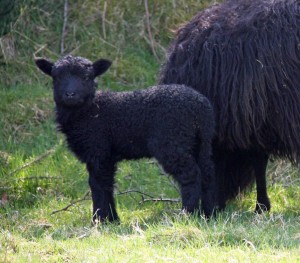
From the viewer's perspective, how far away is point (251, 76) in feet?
26.9

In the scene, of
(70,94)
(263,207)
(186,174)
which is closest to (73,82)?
(70,94)

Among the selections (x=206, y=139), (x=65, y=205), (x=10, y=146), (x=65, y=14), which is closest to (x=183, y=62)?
(x=206, y=139)

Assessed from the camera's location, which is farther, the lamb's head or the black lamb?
the lamb's head

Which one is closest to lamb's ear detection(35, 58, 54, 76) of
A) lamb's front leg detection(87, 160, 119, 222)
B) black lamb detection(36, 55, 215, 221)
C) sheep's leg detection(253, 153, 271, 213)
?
black lamb detection(36, 55, 215, 221)

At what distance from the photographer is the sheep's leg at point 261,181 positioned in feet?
28.2

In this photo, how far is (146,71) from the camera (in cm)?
1178

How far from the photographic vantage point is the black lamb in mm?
7652

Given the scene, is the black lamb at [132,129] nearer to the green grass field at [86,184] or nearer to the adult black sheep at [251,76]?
the green grass field at [86,184]

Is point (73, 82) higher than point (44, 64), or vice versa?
point (44, 64)

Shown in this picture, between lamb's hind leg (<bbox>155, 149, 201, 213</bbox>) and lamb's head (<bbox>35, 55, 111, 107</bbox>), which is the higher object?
lamb's head (<bbox>35, 55, 111, 107</bbox>)

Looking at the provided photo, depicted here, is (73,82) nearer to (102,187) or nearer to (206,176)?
(102,187)

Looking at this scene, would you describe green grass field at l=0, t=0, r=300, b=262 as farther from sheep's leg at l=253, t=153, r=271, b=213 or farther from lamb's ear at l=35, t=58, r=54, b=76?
lamb's ear at l=35, t=58, r=54, b=76

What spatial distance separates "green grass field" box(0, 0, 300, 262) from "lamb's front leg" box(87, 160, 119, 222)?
16cm

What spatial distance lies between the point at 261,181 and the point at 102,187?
168 cm
